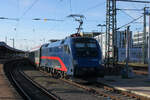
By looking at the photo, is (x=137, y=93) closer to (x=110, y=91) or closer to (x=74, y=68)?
(x=110, y=91)

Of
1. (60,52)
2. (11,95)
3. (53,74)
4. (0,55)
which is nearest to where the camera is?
(11,95)

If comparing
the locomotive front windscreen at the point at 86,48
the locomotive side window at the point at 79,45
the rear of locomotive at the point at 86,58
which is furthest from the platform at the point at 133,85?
the locomotive side window at the point at 79,45

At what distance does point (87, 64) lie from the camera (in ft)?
49.6

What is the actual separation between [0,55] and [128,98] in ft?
239

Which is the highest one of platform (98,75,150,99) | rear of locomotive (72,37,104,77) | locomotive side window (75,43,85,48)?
locomotive side window (75,43,85,48)

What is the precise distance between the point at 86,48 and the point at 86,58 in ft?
2.67

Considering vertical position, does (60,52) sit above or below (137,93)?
above

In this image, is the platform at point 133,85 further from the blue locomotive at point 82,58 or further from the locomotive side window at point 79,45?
the locomotive side window at point 79,45

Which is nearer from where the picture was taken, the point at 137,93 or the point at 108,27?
the point at 137,93

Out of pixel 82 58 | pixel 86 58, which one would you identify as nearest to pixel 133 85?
pixel 86 58

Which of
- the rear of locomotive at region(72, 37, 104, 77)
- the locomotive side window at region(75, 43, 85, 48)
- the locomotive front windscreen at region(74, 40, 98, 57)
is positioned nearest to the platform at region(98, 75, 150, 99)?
the rear of locomotive at region(72, 37, 104, 77)

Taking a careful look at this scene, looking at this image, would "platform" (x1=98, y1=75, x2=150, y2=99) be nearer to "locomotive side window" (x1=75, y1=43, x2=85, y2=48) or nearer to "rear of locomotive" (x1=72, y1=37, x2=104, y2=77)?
"rear of locomotive" (x1=72, y1=37, x2=104, y2=77)

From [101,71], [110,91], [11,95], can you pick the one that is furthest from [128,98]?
[11,95]

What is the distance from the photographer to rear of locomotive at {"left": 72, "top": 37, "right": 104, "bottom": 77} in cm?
1487
